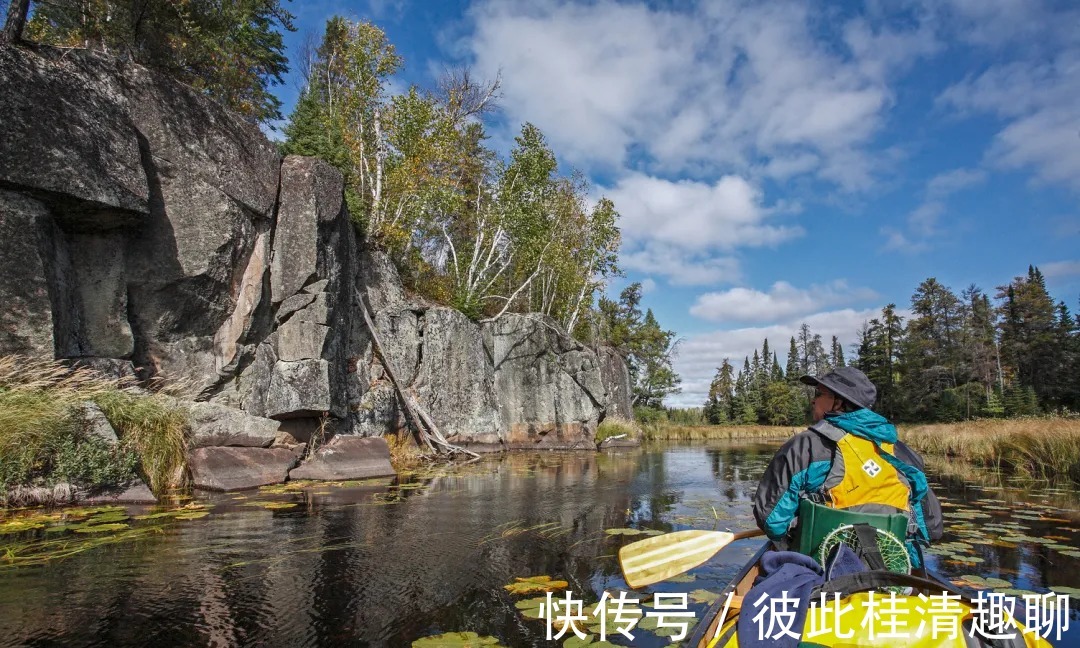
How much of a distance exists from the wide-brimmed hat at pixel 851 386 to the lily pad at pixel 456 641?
8.19ft

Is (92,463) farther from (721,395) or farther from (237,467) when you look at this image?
(721,395)

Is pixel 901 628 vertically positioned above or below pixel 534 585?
above

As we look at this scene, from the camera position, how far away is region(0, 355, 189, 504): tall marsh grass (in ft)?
22.4

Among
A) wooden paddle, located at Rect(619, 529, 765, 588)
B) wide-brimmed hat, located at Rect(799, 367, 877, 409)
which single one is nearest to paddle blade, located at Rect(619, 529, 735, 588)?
wooden paddle, located at Rect(619, 529, 765, 588)

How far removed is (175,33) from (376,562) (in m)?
16.9

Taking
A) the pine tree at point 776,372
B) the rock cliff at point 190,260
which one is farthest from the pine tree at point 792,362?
the rock cliff at point 190,260

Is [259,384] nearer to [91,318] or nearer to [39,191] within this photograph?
[91,318]

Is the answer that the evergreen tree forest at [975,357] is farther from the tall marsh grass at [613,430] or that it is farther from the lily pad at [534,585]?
the lily pad at [534,585]

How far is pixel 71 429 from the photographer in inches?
291

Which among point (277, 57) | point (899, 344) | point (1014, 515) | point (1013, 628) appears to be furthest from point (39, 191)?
point (899, 344)

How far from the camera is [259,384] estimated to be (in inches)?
491

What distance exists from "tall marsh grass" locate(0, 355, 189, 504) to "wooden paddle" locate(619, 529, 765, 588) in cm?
753

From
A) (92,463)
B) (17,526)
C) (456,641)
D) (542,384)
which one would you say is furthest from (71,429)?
(542,384)

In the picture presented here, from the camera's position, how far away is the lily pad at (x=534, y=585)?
14.8ft
